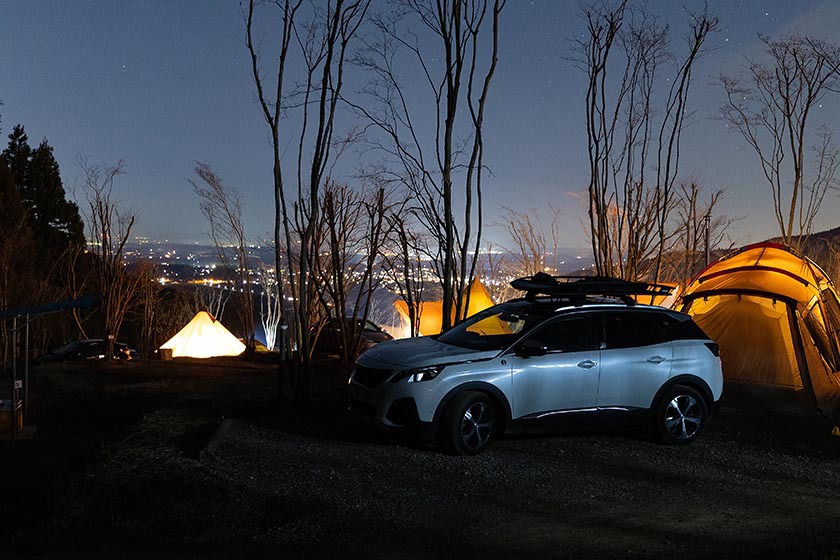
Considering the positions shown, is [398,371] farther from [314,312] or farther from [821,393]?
[314,312]

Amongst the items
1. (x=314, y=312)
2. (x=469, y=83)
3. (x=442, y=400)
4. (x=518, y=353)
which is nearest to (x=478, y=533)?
(x=442, y=400)

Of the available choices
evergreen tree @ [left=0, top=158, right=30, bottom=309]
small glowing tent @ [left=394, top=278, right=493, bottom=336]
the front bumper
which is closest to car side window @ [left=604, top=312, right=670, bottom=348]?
the front bumper

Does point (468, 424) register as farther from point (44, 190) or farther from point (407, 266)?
point (44, 190)

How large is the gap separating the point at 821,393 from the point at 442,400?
24.3 ft

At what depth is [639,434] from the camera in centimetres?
906

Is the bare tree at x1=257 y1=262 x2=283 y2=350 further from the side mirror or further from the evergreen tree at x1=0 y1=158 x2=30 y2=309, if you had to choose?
the side mirror

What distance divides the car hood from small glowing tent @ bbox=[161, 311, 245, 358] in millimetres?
16051

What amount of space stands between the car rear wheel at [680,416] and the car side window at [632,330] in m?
0.60

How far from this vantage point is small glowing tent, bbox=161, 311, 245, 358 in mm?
23609

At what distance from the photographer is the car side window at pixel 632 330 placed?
8688 millimetres

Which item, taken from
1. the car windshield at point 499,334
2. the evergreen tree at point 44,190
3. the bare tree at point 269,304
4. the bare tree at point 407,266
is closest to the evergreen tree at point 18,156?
the evergreen tree at point 44,190

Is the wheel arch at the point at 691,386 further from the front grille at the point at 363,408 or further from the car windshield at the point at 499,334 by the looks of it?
the front grille at the point at 363,408

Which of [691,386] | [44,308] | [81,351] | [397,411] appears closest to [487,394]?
[397,411]

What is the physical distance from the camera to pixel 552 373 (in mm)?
8188
